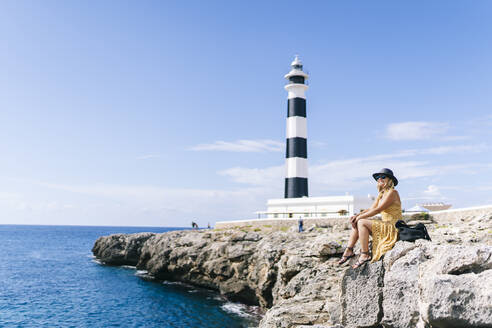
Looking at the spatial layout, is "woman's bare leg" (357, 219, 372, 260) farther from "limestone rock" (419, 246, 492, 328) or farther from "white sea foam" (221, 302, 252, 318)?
"white sea foam" (221, 302, 252, 318)

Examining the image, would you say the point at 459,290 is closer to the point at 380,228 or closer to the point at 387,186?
the point at 380,228

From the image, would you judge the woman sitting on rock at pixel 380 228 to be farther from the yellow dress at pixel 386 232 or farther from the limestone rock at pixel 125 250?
the limestone rock at pixel 125 250

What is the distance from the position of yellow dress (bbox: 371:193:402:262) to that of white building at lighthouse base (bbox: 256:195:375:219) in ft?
103

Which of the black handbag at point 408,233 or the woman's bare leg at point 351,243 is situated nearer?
the black handbag at point 408,233

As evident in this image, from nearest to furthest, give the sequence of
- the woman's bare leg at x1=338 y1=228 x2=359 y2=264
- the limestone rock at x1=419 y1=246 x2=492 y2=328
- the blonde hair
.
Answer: the limestone rock at x1=419 y1=246 x2=492 y2=328, the woman's bare leg at x1=338 y1=228 x2=359 y2=264, the blonde hair

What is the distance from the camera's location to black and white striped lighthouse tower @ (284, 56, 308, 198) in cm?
4622

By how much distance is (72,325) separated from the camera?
22.8 metres

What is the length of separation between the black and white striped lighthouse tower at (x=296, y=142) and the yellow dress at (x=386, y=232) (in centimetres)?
3827

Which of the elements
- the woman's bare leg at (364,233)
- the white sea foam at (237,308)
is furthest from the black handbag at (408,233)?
the white sea foam at (237,308)

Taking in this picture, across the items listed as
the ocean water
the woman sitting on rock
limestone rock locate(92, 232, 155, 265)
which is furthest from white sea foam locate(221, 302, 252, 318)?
limestone rock locate(92, 232, 155, 265)

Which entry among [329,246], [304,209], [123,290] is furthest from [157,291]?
[329,246]

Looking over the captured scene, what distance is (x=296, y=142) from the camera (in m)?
46.6

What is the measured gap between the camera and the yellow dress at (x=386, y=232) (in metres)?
7.64

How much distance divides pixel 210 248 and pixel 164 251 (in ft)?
24.1
